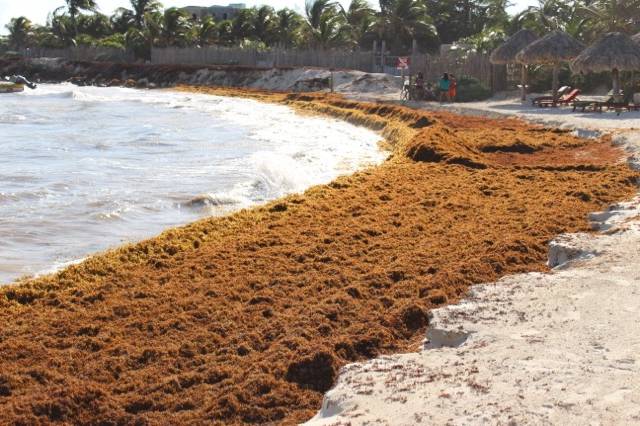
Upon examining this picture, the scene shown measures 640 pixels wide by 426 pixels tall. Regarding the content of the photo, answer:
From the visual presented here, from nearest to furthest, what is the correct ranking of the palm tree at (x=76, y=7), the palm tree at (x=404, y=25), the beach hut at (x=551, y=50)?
the beach hut at (x=551, y=50) → the palm tree at (x=404, y=25) → the palm tree at (x=76, y=7)

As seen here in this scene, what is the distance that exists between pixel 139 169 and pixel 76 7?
69.4 m

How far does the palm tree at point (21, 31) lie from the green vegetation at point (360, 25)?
551 inches

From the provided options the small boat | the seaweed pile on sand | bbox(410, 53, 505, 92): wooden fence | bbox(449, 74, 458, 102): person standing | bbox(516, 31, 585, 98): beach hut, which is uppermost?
bbox(516, 31, 585, 98): beach hut

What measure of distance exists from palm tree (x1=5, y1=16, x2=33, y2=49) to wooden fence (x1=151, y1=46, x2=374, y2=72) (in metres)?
34.9

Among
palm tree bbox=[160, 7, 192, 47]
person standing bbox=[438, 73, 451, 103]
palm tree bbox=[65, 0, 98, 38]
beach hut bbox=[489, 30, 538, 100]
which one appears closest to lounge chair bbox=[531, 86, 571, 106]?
beach hut bbox=[489, 30, 538, 100]

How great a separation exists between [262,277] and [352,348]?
7.56 feet

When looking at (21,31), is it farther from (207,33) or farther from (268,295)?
(268,295)

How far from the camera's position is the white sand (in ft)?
16.3

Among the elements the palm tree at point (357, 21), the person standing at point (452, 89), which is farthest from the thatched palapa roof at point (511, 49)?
the palm tree at point (357, 21)

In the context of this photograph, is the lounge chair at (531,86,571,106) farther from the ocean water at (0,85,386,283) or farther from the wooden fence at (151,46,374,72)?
the wooden fence at (151,46,374,72)

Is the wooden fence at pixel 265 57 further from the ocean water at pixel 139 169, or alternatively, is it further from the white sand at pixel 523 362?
the white sand at pixel 523 362

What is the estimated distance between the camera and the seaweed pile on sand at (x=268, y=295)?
6.00 metres

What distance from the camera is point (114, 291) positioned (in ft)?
27.9

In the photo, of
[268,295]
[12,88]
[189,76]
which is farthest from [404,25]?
[268,295]
